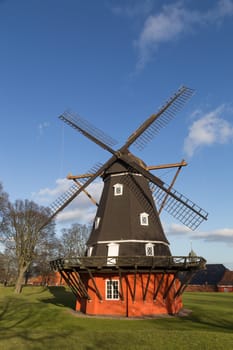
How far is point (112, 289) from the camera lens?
19.4m

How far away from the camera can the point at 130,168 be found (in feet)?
73.9

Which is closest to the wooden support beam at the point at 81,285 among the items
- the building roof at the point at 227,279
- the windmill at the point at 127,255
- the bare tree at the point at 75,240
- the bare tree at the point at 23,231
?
the windmill at the point at 127,255

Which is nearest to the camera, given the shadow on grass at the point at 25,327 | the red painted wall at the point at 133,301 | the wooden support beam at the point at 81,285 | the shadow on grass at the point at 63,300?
the shadow on grass at the point at 25,327

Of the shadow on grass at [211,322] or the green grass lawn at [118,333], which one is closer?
the green grass lawn at [118,333]

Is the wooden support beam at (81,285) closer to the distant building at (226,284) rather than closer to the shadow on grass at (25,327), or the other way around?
the shadow on grass at (25,327)

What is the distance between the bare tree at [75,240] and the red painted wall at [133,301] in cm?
3613

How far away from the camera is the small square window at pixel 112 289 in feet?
62.9

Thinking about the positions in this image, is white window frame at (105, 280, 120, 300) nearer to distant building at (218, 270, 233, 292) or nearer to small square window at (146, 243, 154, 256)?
small square window at (146, 243, 154, 256)

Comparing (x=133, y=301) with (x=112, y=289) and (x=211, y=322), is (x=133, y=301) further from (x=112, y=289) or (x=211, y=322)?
(x=211, y=322)

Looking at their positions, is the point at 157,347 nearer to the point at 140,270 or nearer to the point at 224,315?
the point at 140,270

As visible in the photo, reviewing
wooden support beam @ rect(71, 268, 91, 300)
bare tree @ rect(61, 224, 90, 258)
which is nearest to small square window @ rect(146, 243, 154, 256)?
wooden support beam @ rect(71, 268, 91, 300)

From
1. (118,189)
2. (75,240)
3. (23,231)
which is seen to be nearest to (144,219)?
(118,189)

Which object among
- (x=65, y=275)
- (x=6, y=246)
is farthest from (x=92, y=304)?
(x=6, y=246)

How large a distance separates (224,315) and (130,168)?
1223 cm
